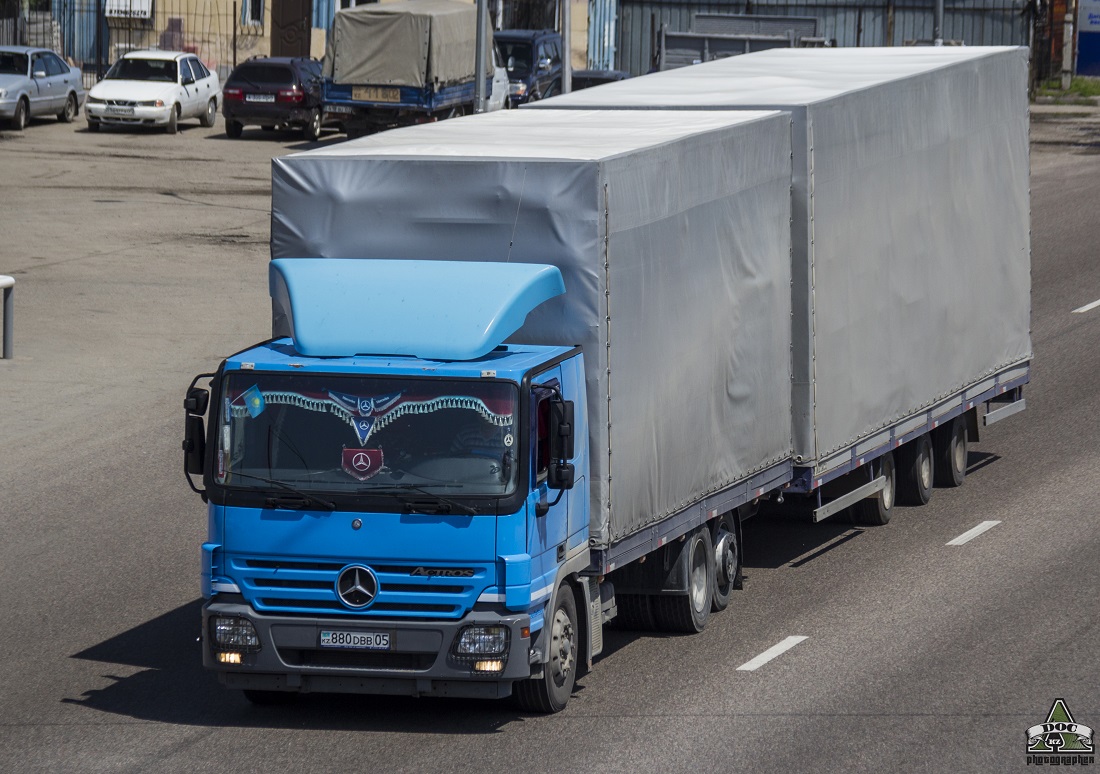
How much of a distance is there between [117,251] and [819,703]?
19.0 metres

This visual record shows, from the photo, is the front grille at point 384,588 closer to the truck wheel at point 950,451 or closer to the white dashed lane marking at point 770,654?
the white dashed lane marking at point 770,654

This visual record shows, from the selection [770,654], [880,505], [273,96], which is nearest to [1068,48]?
[273,96]

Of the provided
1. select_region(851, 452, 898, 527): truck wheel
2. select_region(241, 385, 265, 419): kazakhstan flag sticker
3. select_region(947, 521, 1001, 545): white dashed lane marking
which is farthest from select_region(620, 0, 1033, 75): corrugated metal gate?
select_region(241, 385, 265, 419): kazakhstan flag sticker

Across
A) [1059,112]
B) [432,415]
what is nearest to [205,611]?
[432,415]

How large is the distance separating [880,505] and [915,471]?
83cm

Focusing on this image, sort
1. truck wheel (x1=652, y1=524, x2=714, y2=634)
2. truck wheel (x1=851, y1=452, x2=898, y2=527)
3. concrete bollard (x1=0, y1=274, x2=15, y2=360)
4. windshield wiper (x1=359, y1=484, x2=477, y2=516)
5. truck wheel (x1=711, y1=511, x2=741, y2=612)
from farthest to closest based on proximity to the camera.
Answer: concrete bollard (x1=0, y1=274, x2=15, y2=360) < truck wheel (x1=851, y1=452, x2=898, y2=527) < truck wheel (x1=711, y1=511, x2=741, y2=612) < truck wheel (x1=652, y1=524, x2=714, y2=634) < windshield wiper (x1=359, y1=484, x2=477, y2=516)

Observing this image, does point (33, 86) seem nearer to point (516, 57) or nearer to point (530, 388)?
point (516, 57)

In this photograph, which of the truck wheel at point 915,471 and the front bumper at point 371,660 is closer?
the front bumper at point 371,660

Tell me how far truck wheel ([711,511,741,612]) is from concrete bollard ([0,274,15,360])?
34.9 feet

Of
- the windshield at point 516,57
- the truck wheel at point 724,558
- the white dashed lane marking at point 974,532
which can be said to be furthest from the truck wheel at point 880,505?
the windshield at point 516,57

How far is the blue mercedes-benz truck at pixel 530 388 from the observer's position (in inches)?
385

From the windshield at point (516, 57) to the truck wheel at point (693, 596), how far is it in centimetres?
3214

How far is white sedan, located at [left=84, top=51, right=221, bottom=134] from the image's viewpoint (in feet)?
132

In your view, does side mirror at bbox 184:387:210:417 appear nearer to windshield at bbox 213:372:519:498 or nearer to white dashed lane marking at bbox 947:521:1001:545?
windshield at bbox 213:372:519:498
